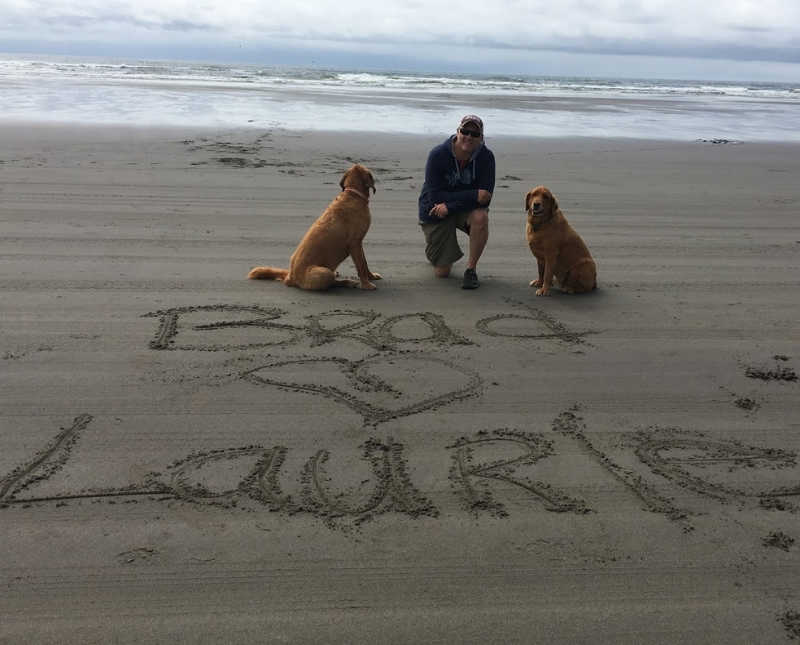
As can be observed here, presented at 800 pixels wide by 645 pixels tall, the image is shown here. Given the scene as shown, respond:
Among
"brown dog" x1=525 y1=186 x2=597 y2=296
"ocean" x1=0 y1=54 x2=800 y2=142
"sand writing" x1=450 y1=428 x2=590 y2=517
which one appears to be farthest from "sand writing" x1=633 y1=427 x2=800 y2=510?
"ocean" x1=0 y1=54 x2=800 y2=142

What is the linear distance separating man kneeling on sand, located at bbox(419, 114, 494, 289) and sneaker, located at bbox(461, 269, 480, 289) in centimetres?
2

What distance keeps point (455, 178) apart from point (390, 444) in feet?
11.4

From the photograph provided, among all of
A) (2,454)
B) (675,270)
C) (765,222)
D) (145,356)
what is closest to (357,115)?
(765,222)

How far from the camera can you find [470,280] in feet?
20.3

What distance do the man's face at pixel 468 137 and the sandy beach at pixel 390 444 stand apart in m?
1.13

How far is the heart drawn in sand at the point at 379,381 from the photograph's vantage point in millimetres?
4070

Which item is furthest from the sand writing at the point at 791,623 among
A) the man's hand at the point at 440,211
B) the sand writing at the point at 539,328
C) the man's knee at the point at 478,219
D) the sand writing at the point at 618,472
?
the man's hand at the point at 440,211

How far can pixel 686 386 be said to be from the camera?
442 centimetres

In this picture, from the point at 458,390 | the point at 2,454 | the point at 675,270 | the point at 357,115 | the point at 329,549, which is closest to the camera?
the point at 329,549

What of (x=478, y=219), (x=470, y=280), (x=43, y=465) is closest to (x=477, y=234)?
(x=478, y=219)

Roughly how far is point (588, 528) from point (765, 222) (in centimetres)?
715

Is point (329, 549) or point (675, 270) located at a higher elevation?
point (675, 270)

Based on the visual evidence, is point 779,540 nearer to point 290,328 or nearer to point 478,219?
point 290,328

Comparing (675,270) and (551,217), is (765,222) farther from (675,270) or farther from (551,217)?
(551,217)
